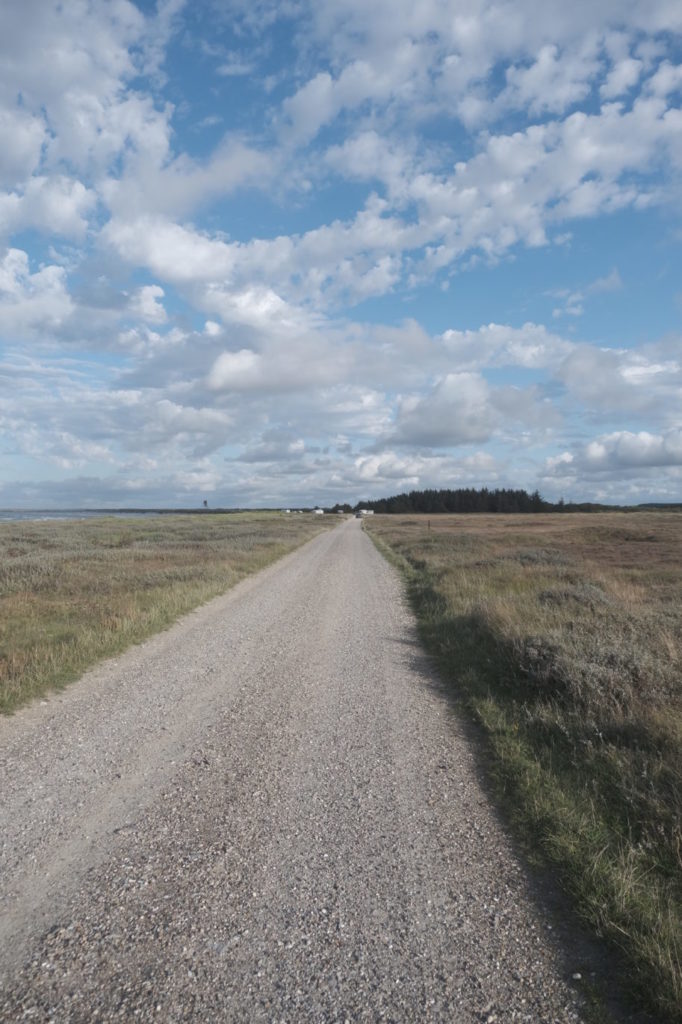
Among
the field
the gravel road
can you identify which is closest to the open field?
the gravel road

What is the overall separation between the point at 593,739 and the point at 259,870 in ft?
13.0

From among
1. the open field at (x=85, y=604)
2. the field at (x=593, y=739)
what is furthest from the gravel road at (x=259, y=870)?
the open field at (x=85, y=604)

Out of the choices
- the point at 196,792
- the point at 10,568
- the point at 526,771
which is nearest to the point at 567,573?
the point at 526,771

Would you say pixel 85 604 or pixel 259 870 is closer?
pixel 259 870

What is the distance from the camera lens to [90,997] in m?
2.89

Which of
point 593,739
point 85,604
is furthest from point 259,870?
point 85,604

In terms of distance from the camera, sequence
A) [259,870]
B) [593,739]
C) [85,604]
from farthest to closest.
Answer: [85,604] < [593,739] < [259,870]

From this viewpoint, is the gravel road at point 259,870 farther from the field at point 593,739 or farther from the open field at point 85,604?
the open field at point 85,604

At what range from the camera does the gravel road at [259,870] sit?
2938 millimetres

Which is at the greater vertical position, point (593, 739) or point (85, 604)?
point (593, 739)

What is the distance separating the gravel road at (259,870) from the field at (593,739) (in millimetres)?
363

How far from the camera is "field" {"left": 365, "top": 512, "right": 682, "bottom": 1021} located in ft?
11.6

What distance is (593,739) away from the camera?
6.21 metres

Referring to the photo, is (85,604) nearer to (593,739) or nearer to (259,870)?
(259,870)
